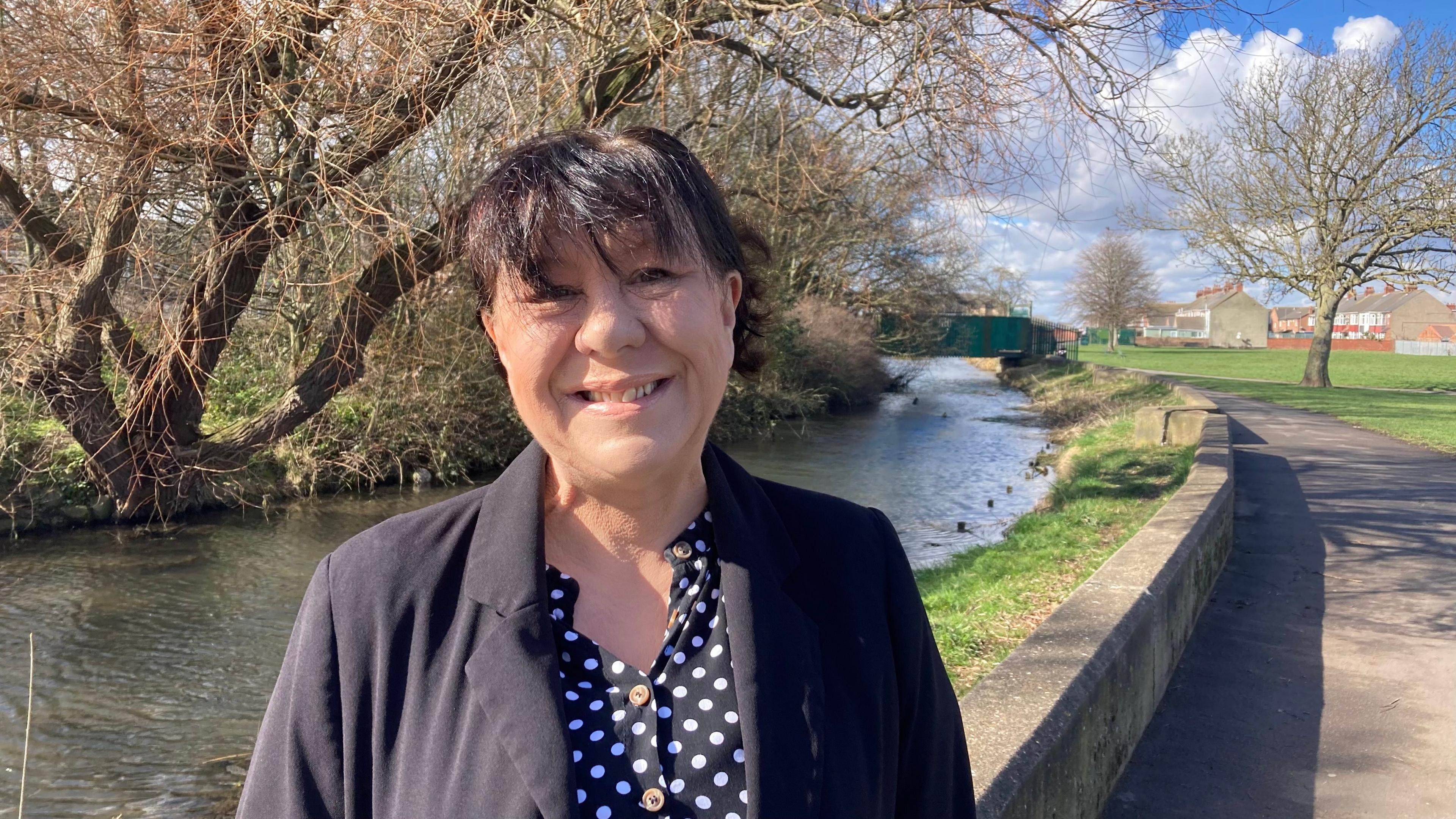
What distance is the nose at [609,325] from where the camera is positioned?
140 cm

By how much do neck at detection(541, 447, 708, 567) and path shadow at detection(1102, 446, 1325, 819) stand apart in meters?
2.77

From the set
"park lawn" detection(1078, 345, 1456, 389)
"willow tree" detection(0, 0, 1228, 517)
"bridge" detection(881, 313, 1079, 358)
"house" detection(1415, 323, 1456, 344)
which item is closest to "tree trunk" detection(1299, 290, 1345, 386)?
"park lawn" detection(1078, 345, 1456, 389)

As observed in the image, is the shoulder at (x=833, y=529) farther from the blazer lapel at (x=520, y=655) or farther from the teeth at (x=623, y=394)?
the blazer lapel at (x=520, y=655)

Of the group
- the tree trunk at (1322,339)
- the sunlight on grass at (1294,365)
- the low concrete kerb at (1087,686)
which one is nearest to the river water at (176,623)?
the low concrete kerb at (1087,686)

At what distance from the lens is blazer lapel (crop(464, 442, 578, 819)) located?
48.9 inches

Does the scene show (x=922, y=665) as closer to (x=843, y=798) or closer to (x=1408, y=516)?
(x=843, y=798)

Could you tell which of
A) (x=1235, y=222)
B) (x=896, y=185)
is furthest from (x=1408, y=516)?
(x=1235, y=222)

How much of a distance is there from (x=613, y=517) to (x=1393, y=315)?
352ft

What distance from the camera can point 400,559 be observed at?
1.38 metres

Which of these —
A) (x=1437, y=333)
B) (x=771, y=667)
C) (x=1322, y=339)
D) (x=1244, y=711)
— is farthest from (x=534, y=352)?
(x=1437, y=333)

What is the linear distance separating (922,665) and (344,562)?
0.89m

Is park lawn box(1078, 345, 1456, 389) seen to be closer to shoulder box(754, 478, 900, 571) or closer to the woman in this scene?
shoulder box(754, 478, 900, 571)

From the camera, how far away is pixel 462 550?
1443 millimetres

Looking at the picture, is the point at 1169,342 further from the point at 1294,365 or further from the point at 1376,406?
the point at 1376,406
